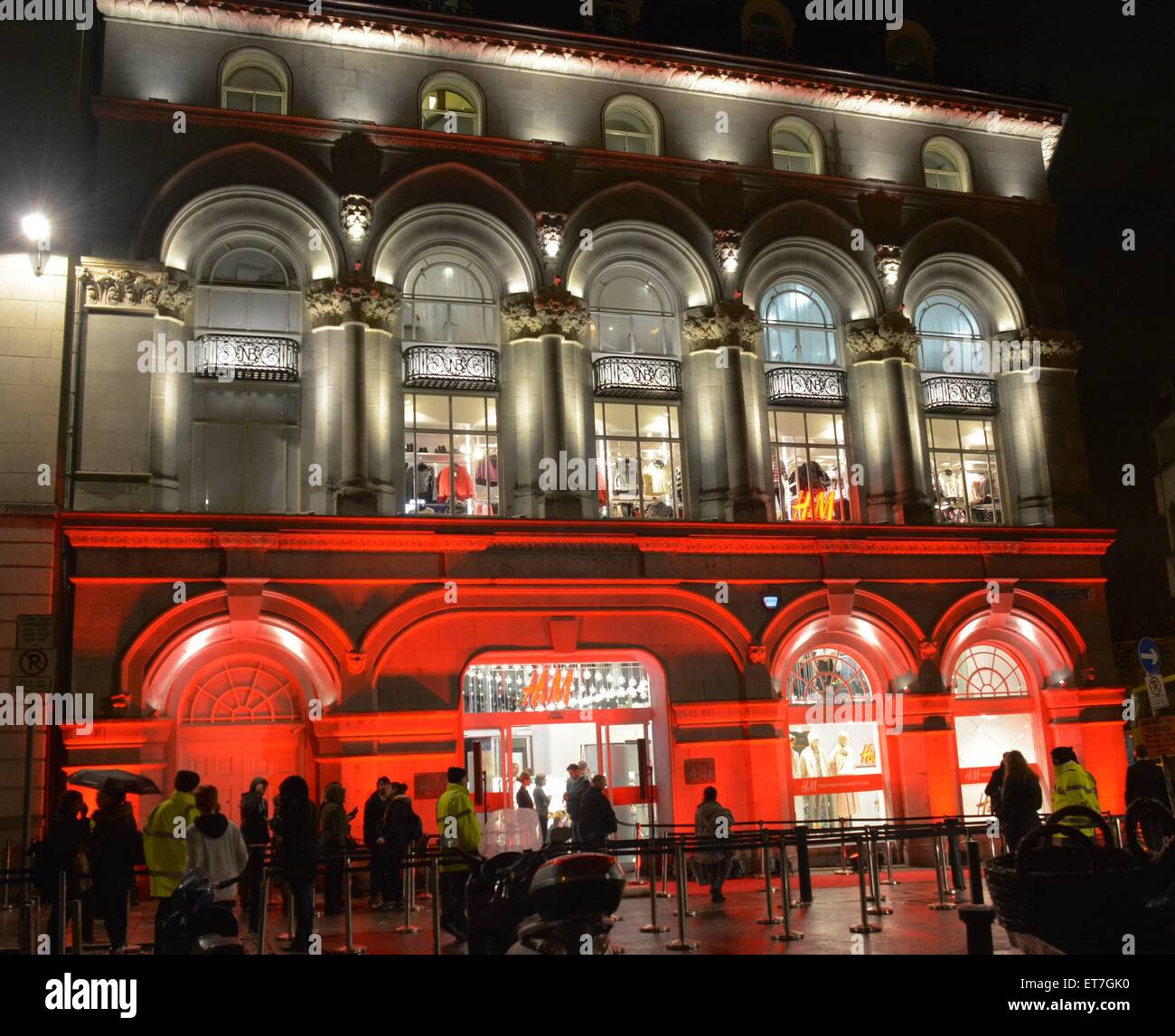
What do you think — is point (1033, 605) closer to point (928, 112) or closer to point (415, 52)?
point (928, 112)

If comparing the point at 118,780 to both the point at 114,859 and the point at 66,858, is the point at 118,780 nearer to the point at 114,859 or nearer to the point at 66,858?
the point at 114,859

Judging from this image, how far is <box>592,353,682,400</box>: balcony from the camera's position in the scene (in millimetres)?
25609

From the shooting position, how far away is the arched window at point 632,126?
27062 mm

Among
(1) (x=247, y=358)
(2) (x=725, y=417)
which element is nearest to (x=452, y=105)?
(1) (x=247, y=358)

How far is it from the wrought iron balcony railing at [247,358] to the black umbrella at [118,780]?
8.13 meters

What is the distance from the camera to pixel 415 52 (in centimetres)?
2541

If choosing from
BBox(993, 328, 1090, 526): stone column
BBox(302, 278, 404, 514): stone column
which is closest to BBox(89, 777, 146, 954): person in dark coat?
BBox(302, 278, 404, 514): stone column

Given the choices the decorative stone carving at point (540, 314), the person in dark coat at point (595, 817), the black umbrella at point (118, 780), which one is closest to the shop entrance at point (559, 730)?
the person in dark coat at point (595, 817)

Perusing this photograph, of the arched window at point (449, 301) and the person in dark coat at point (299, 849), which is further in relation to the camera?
the arched window at point (449, 301)

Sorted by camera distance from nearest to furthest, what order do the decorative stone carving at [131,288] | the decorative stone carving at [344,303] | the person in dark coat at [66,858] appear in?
1. the person in dark coat at [66,858]
2. the decorative stone carving at [131,288]
3. the decorative stone carving at [344,303]

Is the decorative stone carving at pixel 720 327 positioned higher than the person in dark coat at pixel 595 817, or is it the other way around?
the decorative stone carving at pixel 720 327

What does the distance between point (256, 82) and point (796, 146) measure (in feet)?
41.3
